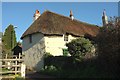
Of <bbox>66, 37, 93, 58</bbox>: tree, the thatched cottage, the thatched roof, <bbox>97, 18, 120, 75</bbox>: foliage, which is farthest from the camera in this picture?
the thatched roof

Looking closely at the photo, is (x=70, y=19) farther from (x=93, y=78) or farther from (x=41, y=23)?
(x=93, y=78)

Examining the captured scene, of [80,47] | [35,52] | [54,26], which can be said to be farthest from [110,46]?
[35,52]

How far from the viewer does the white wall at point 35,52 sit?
1476 inches

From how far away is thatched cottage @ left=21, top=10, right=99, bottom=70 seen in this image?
3766 centimetres

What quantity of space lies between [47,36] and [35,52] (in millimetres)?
3265

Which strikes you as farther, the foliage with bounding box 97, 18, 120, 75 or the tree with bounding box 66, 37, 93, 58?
the tree with bounding box 66, 37, 93, 58

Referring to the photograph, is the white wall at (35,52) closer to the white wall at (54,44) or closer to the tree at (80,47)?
the white wall at (54,44)

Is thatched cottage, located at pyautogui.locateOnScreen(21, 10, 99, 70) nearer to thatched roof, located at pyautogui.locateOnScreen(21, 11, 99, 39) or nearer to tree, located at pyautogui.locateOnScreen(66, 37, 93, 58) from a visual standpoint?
thatched roof, located at pyautogui.locateOnScreen(21, 11, 99, 39)

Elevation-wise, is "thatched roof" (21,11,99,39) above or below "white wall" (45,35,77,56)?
above

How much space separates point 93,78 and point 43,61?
18.8 m

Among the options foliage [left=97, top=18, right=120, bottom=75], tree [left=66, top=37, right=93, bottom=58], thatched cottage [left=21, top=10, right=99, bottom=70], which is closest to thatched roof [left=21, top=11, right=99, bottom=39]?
thatched cottage [left=21, top=10, right=99, bottom=70]

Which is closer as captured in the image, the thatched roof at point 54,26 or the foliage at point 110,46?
the foliage at point 110,46

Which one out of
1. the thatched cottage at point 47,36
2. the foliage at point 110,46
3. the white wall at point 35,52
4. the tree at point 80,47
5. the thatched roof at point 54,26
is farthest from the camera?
the thatched roof at point 54,26

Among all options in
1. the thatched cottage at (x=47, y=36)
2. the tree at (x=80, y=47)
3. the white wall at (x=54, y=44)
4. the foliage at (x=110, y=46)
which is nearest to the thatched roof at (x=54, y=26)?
the thatched cottage at (x=47, y=36)
